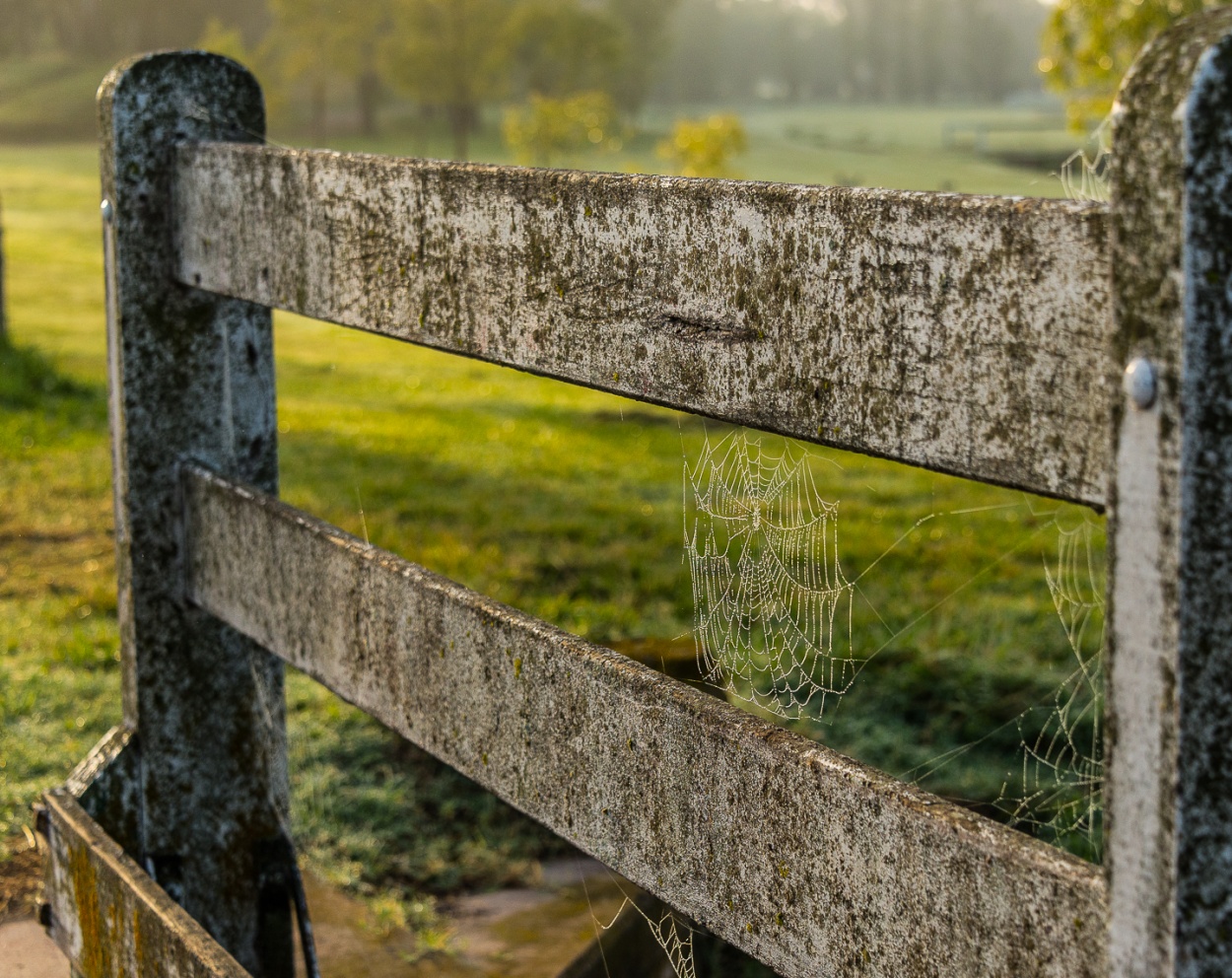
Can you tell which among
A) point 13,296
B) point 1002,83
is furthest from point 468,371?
point 1002,83

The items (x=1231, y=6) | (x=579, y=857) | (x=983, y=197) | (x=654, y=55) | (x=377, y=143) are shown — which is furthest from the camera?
(x=654, y=55)

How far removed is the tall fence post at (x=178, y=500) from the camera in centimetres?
228

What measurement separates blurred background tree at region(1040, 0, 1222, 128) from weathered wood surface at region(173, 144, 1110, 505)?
1299 cm

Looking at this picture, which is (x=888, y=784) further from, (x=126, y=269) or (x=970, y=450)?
(x=126, y=269)

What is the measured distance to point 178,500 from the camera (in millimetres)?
2391

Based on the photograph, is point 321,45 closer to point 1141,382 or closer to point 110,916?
point 110,916

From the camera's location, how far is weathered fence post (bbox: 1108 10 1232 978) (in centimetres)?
82

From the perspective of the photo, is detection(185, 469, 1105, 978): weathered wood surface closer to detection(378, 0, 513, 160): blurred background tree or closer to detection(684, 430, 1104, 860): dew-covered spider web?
detection(684, 430, 1104, 860): dew-covered spider web

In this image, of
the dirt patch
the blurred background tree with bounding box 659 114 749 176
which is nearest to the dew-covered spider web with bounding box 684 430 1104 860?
the dirt patch

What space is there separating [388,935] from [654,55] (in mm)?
95994

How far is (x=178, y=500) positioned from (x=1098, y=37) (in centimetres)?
1367

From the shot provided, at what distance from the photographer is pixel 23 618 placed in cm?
513

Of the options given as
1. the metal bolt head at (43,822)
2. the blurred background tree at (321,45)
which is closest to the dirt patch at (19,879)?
the metal bolt head at (43,822)

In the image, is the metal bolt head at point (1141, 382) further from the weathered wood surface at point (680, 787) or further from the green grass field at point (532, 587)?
the green grass field at point (532, 587)
